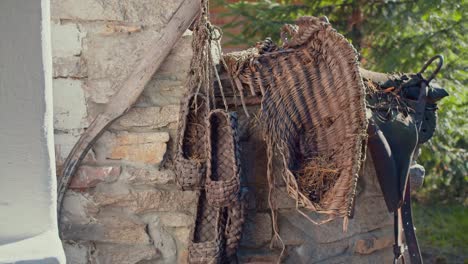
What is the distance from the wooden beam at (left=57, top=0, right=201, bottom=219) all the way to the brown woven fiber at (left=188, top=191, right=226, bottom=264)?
430mm

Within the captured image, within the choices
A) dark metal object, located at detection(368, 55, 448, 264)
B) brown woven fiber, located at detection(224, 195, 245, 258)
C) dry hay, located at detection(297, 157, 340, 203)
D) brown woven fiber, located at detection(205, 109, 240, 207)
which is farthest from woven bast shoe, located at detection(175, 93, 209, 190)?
dark metal object, located at detection(368, 55, 448, 264)

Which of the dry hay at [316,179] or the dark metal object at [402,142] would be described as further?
the dark metal object at [402,142]

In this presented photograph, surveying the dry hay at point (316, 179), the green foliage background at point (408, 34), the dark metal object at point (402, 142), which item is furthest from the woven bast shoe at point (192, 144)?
the green foliage background at point (408, 34)

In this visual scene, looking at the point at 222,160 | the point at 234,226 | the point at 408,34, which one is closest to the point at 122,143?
the point at 222,160

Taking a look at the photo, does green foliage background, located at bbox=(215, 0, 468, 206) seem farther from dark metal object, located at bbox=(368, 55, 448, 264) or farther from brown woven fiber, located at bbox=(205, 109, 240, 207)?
brown woven fiber, located at bbox=(205, 109, 240, 207)

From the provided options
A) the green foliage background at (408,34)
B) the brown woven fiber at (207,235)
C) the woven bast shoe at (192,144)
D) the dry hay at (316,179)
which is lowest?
the brown woven fiber at (207,235)

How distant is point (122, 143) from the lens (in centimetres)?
237

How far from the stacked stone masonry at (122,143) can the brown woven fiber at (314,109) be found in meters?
0.17

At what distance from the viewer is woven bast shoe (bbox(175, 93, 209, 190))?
88.5 inches

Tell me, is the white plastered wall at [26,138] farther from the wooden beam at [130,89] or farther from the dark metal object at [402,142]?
the dark metal object at [402,142]

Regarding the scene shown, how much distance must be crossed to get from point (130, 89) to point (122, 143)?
0.66 ft

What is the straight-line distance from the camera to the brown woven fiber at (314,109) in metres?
2.24

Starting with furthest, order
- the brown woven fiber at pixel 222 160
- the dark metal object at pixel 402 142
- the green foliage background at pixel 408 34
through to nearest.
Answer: the green foliage background at pixel 408 34, the dark metal object at pixel 402 142, the brown woven fiber at pixel 222 160

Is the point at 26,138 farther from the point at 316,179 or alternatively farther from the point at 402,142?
the point at 402,142
